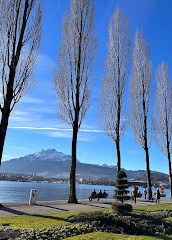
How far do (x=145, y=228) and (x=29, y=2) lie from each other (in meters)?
16.7

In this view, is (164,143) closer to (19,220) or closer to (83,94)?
(83,94)

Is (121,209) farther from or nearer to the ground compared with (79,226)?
farther from the ground

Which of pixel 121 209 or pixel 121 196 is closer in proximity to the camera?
pixel 121 209

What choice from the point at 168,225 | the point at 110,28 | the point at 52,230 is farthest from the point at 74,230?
the point at 110,28

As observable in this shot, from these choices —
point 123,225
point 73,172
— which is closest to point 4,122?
point 73,172

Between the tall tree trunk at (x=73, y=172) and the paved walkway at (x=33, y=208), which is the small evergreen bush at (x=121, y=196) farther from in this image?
the tall tree trunk at (x=73, y=172)

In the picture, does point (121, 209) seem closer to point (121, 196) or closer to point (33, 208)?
point (121, 196)

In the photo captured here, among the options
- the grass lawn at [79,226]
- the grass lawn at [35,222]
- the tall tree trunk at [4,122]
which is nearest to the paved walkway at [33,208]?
the grass lawn at [35,222]

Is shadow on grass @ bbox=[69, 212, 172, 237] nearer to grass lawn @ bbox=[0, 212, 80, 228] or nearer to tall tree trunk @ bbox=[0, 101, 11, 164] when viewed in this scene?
grass lawn @ bbox=[0, 212, 80, 228]

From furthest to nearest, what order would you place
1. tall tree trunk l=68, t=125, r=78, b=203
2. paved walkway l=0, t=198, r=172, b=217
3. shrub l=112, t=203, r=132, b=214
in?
tall tree trunk l=68, t=125, r=78, b=203 < shrub l=112, t=203, r=132, b=214 < paved walkway l=0, t=198, r=172, b=217

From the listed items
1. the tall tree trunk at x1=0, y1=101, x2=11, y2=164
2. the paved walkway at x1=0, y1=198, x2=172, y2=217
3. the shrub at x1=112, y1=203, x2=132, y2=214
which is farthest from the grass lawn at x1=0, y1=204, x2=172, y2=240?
the tall tree trunk at x1=0, y1=101, x2=11, y2=164

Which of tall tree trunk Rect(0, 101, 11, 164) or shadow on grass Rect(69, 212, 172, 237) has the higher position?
tall tree trunk Rect(0, 101, 11, 164)

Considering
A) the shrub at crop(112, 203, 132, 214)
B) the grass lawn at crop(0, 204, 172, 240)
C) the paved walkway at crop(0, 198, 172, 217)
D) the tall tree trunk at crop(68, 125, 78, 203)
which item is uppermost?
the tall tree trunk at crop(68, 125, 78, 203)

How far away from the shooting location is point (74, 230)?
27.5 feet
